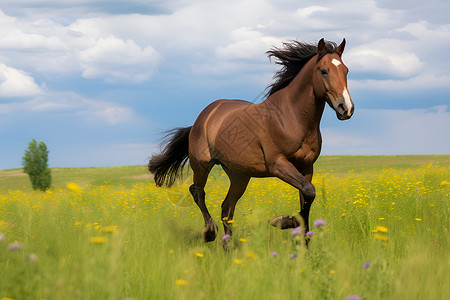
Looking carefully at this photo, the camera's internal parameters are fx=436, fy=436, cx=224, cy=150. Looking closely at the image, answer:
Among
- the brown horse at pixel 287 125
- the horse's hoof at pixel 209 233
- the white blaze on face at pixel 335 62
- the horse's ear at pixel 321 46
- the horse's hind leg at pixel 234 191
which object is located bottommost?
the horse's hoof at pixel 209 233

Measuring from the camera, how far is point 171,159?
8102mm

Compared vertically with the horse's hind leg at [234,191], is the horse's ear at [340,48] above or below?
above

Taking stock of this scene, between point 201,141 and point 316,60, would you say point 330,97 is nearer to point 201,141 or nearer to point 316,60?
point 316,60

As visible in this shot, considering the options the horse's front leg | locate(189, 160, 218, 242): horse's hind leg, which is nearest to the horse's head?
the horse's front leg

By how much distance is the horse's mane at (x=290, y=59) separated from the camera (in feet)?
19.0

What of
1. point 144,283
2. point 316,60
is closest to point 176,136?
point 316,60

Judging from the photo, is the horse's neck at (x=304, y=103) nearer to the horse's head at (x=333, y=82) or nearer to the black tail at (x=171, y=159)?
the horse's head at (x=333, y=82)

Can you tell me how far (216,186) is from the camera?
37.8ft

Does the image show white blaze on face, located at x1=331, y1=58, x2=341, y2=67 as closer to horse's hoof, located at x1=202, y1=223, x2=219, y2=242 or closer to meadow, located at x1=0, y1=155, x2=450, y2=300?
meadow, located at x1=0, y1=155, x2=450, y2=300

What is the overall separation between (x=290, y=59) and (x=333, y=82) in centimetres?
103

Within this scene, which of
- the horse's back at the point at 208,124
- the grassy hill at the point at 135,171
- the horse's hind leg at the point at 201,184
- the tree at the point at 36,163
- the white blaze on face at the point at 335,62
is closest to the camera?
the white blaze on face at the point at 335,62

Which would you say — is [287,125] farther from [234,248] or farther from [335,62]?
[234,248]

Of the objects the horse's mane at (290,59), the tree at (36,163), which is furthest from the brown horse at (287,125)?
the tree at (36,163)

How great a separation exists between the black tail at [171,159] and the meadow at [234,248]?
60 cm
